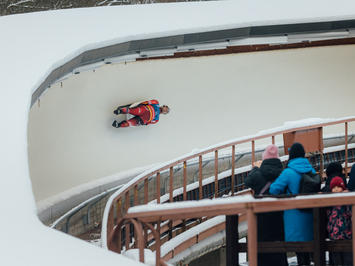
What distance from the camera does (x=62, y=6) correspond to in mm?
8539

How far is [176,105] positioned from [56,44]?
10.8 feet

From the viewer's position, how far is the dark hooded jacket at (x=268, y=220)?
10.6ft

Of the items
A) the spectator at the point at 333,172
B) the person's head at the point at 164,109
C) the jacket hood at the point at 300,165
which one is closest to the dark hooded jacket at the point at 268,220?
the jacket hood at the point at 300,165

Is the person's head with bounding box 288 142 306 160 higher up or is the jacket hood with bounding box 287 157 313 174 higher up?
the person's head with bounding box 288 142 306 160

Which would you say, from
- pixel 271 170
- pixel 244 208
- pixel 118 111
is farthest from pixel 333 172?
pixel 118 111

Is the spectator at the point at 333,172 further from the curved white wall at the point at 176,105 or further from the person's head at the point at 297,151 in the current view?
the curved white wall at the point at 176,105

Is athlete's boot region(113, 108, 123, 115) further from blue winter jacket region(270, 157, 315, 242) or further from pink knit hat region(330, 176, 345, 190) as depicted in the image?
pink knit hat region(330, 176, 345, 190)

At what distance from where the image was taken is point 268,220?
3230mm

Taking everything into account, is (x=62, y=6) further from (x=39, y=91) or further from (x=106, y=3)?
(x=39, y=91)

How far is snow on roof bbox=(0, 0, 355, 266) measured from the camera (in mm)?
1877

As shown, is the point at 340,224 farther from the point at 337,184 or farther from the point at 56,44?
the point at 56,44

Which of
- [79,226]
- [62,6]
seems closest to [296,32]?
[79,226]

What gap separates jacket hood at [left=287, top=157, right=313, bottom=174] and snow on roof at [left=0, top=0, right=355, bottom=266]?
74.6 inches

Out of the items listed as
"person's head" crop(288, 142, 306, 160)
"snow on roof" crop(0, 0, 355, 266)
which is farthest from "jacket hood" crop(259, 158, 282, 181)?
"snow on roof" crop(0, 0, 355, 266)
